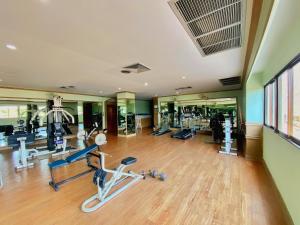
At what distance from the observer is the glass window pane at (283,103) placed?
6.51 ft

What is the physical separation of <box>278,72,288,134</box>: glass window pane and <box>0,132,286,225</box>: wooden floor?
1161mm

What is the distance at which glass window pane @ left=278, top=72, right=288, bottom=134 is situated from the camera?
1.98m

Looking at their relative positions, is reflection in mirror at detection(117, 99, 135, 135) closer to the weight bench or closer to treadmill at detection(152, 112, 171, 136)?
treadmill at detection(152, 112, 171, 136)

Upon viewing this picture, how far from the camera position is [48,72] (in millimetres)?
3619

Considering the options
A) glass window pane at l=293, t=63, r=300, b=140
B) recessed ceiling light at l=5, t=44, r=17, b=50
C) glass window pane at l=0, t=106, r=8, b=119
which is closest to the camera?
glass window pane at l=293, t=63, r=300, b=140

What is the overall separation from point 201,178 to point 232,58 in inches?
104

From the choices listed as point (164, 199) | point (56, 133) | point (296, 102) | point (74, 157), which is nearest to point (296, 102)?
point (296, 102)

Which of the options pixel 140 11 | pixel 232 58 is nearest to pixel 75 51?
pixel 140 11

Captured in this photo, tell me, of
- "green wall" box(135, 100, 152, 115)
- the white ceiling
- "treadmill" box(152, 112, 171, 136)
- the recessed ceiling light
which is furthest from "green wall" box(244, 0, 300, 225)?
"green wall" box(135, 100, 152, 115)

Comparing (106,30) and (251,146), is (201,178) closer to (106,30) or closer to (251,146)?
(251,146)

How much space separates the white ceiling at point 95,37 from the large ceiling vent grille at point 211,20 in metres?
0.10

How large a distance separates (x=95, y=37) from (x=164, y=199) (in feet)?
8.90

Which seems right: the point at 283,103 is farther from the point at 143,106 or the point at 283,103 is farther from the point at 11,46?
the point at 143,106

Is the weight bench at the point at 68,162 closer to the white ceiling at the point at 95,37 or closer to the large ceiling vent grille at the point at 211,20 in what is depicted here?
the white ceiling at the point at 95,37
